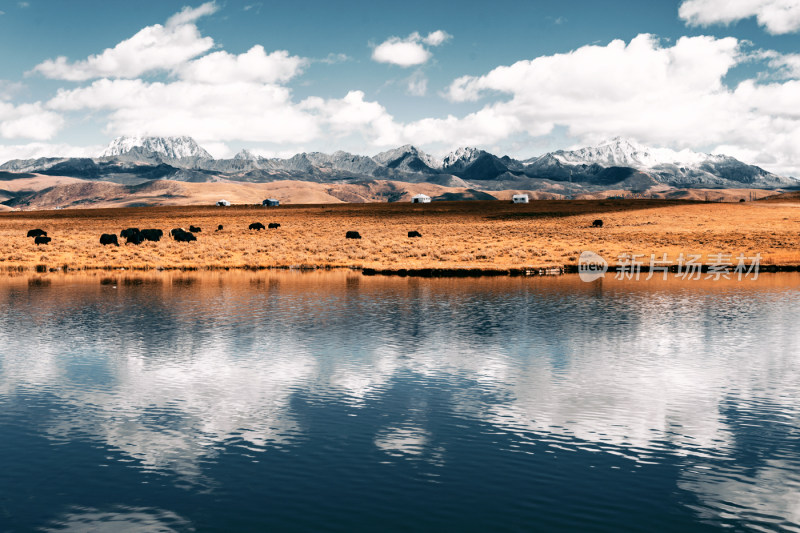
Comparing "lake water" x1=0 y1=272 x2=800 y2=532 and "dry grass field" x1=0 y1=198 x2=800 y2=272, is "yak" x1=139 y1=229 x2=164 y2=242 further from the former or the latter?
"lake water" x1=0 y1=272 x2=800 y2=532

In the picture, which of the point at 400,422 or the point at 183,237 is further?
the point at 183,237

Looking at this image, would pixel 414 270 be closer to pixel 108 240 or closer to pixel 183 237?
pixel 183 237

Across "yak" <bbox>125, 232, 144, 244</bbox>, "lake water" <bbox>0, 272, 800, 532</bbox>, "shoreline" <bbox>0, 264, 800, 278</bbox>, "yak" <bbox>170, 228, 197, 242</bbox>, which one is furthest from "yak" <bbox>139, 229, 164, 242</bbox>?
"lake water" <bbox>0, 272, 800, 532</bbox>

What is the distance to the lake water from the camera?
1229 centimetres

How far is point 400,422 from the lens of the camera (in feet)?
56.4

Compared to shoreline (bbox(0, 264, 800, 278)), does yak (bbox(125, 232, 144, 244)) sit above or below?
above

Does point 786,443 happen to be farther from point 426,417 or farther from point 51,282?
point 51,282

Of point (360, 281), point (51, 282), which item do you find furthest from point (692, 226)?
point (51, 282)

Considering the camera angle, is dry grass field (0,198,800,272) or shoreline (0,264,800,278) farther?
dry grass field (0,198,800,272)

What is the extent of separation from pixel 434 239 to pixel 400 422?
73575 millimetres

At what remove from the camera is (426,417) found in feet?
57.7

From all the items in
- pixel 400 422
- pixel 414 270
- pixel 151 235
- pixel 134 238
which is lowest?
pixel 400 422

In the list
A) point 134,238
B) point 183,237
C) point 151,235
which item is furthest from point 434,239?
point 134,238

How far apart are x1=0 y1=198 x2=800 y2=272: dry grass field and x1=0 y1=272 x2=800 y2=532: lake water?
3402 cm
